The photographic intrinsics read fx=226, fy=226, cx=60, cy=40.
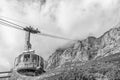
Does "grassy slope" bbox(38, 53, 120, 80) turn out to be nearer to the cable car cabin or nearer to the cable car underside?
the cable car cabin

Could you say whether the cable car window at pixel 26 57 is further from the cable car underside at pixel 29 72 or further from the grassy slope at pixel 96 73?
the grassy slope at pixel 96 73

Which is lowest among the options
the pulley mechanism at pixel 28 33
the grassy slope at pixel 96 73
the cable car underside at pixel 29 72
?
the grassy slope at pixel 96 73

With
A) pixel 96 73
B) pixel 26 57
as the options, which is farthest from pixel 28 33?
pixel 96 73

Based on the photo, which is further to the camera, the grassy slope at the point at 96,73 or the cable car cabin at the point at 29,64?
the cable car cabin at the point at 29,64

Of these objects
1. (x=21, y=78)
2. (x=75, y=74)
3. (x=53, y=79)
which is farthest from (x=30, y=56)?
(x=75, y=74)

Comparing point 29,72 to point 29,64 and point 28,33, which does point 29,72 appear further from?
point 28,33

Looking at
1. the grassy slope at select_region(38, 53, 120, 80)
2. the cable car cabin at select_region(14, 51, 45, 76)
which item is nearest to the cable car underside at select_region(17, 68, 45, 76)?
the cable car cabin at select_region(14, 51, 45, 76)

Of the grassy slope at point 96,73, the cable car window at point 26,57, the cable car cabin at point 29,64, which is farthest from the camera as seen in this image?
the cable car window at point 26,57

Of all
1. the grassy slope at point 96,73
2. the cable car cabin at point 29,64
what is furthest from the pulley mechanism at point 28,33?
the grassy slope at point 96,73

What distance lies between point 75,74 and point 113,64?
20.7 ft

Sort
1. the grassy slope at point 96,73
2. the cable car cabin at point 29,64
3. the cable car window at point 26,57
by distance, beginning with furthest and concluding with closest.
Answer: the cable car window at point 26,57
the cable car cabin at point 29,64
the grassy slope at point 96,73

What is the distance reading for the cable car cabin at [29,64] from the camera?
5370 cm

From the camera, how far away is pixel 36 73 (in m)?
55.7

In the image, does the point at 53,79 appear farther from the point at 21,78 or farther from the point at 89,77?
the point at 21,78
